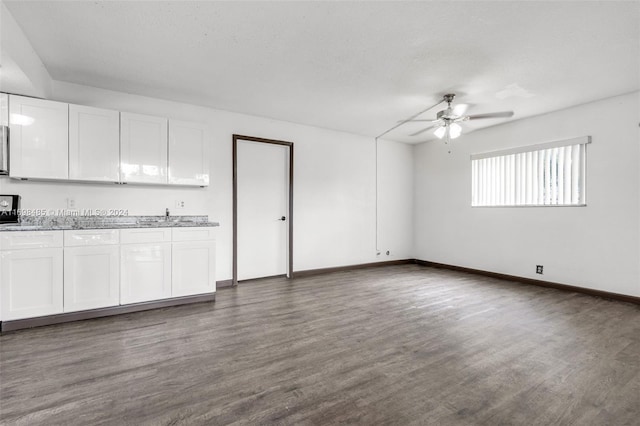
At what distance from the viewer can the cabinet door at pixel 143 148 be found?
11.4ft

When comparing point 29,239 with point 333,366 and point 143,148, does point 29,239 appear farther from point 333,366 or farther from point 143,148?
point 333,366

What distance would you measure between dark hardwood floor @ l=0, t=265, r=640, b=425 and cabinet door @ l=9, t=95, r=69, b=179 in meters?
1.65

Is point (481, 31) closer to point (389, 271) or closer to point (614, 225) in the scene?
point (614, 225)

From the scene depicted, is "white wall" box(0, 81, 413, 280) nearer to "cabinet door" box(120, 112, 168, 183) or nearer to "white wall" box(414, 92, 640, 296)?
"cabinet door" box(120, 112, 168, 183)

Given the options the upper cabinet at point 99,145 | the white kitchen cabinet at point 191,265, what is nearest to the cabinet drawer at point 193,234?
the white kitchen cabinet at point 191,265

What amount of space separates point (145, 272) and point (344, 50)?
3.22 m

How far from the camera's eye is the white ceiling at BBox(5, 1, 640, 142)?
225cm

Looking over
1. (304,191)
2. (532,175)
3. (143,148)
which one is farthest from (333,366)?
(532,175)

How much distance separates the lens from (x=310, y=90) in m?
3.73

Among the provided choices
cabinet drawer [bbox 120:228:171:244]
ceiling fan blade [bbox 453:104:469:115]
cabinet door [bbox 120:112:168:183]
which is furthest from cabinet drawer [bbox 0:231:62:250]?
ceiling fan blade [bbox 453:104:469:115]

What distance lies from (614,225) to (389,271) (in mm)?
3301

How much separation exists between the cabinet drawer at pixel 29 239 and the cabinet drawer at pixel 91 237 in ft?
0.25

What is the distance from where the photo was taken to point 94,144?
331cm

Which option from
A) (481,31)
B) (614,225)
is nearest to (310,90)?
(481,31)
